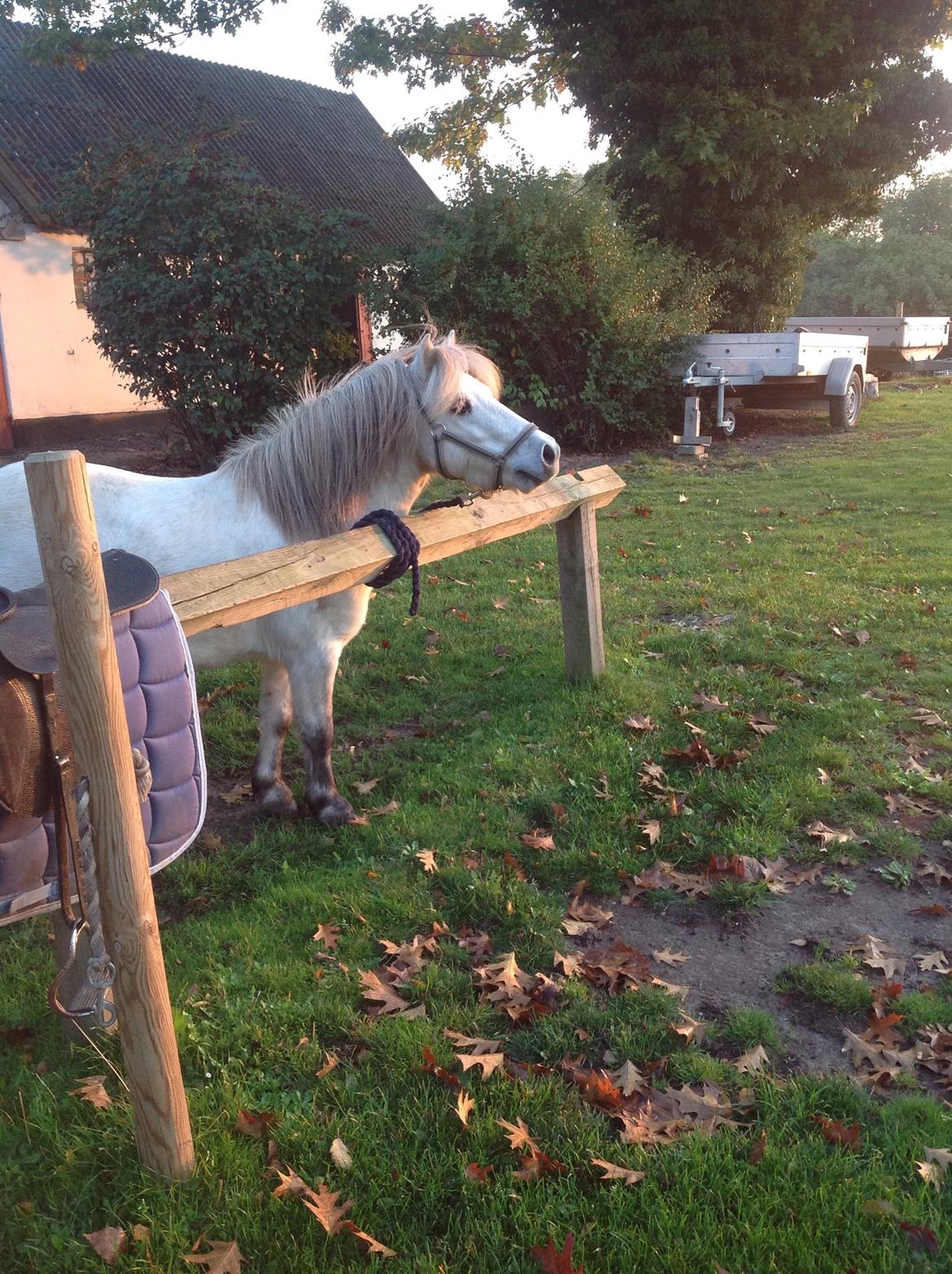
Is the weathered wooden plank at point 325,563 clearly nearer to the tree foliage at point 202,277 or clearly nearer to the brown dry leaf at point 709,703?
the brown dry leaf at point 709,703

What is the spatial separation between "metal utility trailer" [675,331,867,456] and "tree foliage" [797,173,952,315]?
25.6 metres

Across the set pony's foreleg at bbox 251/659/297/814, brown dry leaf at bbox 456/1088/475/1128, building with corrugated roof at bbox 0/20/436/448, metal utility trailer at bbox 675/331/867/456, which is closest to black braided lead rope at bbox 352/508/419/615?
pony's foreleg at bbox 251/659/297/814

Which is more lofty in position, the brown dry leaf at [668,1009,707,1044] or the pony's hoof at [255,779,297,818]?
the pony's hoof at [255,779,297,818]

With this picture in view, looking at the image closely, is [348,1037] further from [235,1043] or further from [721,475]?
[721,475]

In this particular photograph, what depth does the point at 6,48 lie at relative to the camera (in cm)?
1655

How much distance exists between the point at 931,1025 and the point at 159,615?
2.50m

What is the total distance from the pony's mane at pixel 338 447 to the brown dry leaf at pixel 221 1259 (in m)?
2.41

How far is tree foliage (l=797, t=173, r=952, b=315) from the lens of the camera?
124ft

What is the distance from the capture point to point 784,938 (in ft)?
10.7

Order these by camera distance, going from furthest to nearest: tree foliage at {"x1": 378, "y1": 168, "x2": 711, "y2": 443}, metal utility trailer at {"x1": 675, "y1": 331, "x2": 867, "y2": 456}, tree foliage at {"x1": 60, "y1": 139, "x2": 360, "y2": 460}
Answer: metal utility trailer at {"x1": 675, "y1": 331, "x2": 867, "y2": 456} → tree foliage at {"x1": 378, "y1": 168, "x2": 711, "y2": 443} → tree foliage at {"x1": 60, "y1": 139, "x2": 360, "y2": 460}

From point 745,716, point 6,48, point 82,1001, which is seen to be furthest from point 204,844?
point 6,48

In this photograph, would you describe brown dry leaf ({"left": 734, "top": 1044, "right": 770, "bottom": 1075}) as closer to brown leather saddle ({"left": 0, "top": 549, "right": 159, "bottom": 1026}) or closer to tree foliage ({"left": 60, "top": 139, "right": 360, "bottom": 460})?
brown leather saddle ({"left": 0, "top": 549, "right": 159, "bottom": 1026})

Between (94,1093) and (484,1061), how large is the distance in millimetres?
1038

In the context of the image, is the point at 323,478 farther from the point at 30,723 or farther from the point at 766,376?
the point at 766,376
